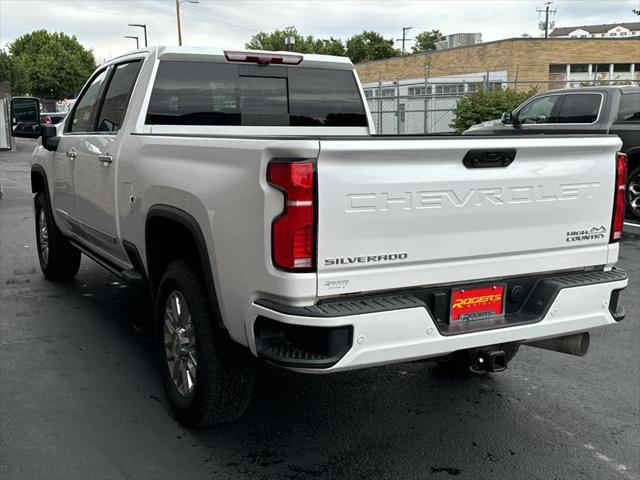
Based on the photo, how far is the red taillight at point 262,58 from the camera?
198 inches

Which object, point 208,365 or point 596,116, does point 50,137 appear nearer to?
point 208,365

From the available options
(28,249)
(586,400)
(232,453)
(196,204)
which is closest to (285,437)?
(232,453)

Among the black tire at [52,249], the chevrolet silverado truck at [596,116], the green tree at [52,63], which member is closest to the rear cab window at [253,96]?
the black tire at [52,249]

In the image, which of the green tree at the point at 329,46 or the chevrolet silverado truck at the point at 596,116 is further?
the green tree at the point at 329,46

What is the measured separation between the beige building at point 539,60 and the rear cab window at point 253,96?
29134 mm

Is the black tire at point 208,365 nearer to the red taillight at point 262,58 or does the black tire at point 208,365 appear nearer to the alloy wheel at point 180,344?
the alloy wheel at point 180,344

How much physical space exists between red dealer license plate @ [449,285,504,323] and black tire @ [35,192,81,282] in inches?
174

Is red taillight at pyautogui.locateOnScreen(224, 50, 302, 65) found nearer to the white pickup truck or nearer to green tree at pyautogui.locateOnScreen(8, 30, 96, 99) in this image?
the white pickup truck

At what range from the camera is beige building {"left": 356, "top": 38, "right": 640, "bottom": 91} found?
35.1m

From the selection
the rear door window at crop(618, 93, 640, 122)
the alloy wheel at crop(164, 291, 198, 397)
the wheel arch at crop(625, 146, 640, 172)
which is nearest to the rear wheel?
the wheel arch at crop(625, 146, 640, 172)

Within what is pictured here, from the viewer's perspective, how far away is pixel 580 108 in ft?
37.5

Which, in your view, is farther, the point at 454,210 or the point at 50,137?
the point at 50,137

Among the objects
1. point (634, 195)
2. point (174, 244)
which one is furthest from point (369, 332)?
point (634, 195)

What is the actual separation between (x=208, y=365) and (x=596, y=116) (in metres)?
9.33
